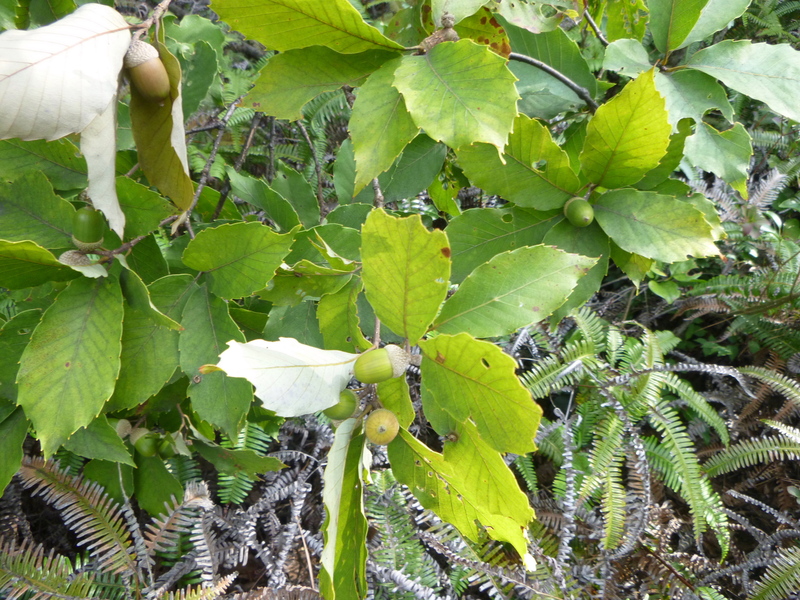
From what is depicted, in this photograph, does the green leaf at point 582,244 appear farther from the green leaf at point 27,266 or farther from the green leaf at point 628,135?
the green leaf at point 27,266

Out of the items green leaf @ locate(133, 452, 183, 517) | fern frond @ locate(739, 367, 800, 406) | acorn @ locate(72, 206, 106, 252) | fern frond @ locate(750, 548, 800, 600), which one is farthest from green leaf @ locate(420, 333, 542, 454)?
fern frond @ locate(739, 367, 800, 406)

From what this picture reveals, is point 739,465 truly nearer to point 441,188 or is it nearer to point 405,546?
point 405,546

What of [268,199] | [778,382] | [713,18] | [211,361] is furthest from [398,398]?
[778,382]

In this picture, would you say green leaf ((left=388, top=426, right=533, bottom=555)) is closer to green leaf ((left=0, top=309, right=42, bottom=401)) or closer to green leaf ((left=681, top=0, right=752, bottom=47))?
green leaf ((left=0, top=309, right=42, bottom=401))

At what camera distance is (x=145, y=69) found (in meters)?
0.48

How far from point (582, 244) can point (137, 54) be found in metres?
0.57

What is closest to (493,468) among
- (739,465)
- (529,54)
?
(529,54)

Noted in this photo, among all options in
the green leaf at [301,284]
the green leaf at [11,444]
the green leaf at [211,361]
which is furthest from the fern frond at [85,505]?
the green leaf at [301,284]

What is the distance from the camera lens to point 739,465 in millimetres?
1831

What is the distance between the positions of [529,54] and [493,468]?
0.68 m

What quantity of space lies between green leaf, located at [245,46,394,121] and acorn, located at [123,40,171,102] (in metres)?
0.17

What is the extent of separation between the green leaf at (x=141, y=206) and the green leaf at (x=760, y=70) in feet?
2.61

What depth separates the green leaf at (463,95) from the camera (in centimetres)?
52

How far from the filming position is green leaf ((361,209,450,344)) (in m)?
0.45
